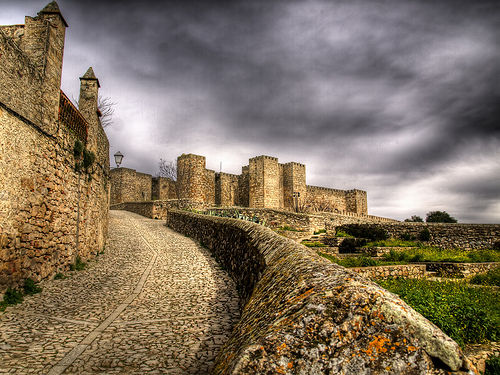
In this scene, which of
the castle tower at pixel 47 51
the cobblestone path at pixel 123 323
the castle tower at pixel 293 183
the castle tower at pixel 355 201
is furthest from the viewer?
the castle tower at pixel 355 201

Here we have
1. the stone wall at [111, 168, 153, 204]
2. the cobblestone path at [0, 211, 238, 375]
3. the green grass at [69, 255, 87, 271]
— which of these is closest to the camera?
the cobblestone path at [0, 211, 238, 375]

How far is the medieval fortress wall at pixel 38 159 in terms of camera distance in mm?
6164

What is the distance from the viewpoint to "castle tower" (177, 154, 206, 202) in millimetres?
33438

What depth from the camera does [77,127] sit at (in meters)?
9.95

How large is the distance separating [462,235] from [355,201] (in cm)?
2789

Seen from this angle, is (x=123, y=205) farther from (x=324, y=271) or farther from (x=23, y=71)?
(x=324, y=271)

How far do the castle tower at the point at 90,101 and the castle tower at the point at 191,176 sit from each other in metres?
21.4

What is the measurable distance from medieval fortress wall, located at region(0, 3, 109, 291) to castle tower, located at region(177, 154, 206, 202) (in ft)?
73.6

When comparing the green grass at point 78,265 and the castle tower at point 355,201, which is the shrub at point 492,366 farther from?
the castle tower at point 355,201

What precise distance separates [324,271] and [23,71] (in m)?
7.98

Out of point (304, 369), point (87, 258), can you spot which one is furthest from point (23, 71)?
point (304, 369)

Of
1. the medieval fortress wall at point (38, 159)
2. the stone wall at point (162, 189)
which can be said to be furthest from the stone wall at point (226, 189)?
the medieval fortress wall at point (38, 159)

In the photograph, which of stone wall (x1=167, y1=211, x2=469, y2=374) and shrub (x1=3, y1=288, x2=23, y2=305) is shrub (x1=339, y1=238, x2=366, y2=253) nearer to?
shrub (x1=3, y1=288, x2=23, y2=305)

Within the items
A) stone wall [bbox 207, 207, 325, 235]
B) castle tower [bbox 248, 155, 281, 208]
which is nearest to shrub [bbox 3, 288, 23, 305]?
stone wall [bbox 207, 207, 325, 235]
